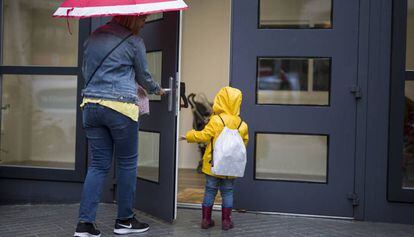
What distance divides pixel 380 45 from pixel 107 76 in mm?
2431

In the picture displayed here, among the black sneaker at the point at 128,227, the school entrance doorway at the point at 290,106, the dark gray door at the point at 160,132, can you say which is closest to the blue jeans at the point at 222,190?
the dark gray door at the point at 160,132

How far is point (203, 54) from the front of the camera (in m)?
8.72

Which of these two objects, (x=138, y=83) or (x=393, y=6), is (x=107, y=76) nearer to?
Answer: (x=138, y=83)

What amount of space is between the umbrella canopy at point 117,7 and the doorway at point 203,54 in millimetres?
4335

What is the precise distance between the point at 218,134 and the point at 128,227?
3.35ft

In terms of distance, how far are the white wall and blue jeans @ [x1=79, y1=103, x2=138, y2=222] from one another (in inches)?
Result: 170

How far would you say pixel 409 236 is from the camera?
4.60 m

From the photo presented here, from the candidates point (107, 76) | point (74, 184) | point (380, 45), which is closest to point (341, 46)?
point (380, 45)

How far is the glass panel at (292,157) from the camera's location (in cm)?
519

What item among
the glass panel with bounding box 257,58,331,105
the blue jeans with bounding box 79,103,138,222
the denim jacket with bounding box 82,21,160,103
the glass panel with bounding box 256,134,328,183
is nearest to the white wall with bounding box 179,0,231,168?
the glass panel with bounding box 257,58,331,105

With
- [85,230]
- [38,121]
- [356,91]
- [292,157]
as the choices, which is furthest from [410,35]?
[38,121]

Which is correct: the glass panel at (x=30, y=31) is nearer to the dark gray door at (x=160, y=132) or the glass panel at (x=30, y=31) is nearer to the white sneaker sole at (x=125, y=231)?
the dark gray door at (x=160, y=132)

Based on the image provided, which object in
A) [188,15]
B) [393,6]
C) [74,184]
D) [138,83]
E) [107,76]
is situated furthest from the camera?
[188,15]

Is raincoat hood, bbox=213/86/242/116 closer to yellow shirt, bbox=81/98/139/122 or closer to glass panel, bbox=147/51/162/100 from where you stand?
glass panel, bbox=147/51/162/100
